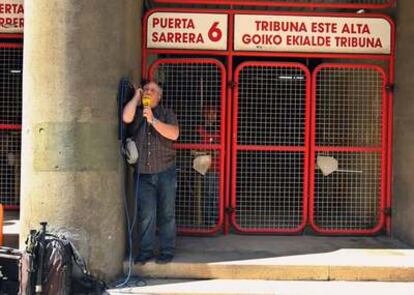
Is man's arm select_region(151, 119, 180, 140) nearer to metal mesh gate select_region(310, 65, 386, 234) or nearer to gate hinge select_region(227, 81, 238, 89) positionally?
gate hinge select_region(227, 81, 238, 89)

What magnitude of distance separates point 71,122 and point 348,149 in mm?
3615

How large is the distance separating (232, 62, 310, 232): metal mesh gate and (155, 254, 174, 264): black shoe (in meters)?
1.46

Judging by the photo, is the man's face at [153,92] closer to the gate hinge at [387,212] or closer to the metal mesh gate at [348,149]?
the metal mesh gate at [348,149]

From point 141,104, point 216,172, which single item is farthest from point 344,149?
point 141,104

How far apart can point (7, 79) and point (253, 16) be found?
336cm

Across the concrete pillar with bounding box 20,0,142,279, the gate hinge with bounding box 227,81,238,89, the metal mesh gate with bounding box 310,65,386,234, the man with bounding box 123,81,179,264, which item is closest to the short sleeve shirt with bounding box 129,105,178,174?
the man with bounding box 123,81,179,264

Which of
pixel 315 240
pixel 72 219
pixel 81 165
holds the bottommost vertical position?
pixel 315 240

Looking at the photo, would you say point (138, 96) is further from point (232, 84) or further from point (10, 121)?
point (10, 121)

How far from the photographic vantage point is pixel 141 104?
6.11 metres

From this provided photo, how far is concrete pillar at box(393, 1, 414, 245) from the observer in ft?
22.3

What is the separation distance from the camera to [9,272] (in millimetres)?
5207

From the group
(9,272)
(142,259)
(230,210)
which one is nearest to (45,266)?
(9,272)

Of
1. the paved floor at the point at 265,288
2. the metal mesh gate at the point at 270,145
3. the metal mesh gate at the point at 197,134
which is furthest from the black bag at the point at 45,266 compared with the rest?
the metal mesh gate at the point at 270,145

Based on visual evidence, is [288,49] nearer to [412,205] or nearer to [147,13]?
[147,13]
